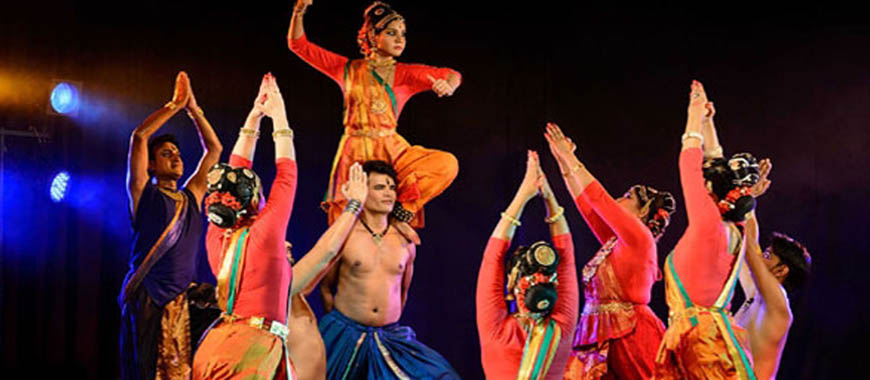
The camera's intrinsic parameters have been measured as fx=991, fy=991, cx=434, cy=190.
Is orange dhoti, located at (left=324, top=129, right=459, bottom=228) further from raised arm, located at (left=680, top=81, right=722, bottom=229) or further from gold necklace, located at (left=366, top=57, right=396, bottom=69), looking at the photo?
raised arm, located at (left=680, top=81, right=722, bottom=229)

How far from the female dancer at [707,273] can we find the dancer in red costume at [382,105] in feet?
5.13

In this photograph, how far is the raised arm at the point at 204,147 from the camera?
5.20 metres

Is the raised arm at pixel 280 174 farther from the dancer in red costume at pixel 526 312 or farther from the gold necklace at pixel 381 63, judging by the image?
the gold necklace at pixel 381 63

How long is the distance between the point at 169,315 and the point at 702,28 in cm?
407

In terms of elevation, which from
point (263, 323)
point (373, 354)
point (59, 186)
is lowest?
point (373, 354)

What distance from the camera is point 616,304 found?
15.6 feet

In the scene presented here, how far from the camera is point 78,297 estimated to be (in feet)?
18.8

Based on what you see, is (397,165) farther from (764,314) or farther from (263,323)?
(764,314)

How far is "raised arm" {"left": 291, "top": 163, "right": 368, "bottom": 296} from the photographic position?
454cm

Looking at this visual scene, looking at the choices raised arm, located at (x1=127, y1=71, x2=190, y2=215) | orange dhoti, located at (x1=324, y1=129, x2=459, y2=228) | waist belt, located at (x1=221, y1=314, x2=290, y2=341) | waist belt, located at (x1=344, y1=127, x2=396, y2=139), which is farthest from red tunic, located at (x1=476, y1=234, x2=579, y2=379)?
raised arm, located at (x1=127, y1=71, x2=190, y2=215)

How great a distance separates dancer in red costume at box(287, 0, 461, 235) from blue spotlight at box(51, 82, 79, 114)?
143 centimetres

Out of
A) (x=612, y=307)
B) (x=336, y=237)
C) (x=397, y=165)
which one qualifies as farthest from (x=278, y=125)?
(x=612, y=307)

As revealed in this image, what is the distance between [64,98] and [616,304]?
335 cm

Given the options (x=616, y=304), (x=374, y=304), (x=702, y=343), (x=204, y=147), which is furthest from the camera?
(x=204, y=147)
